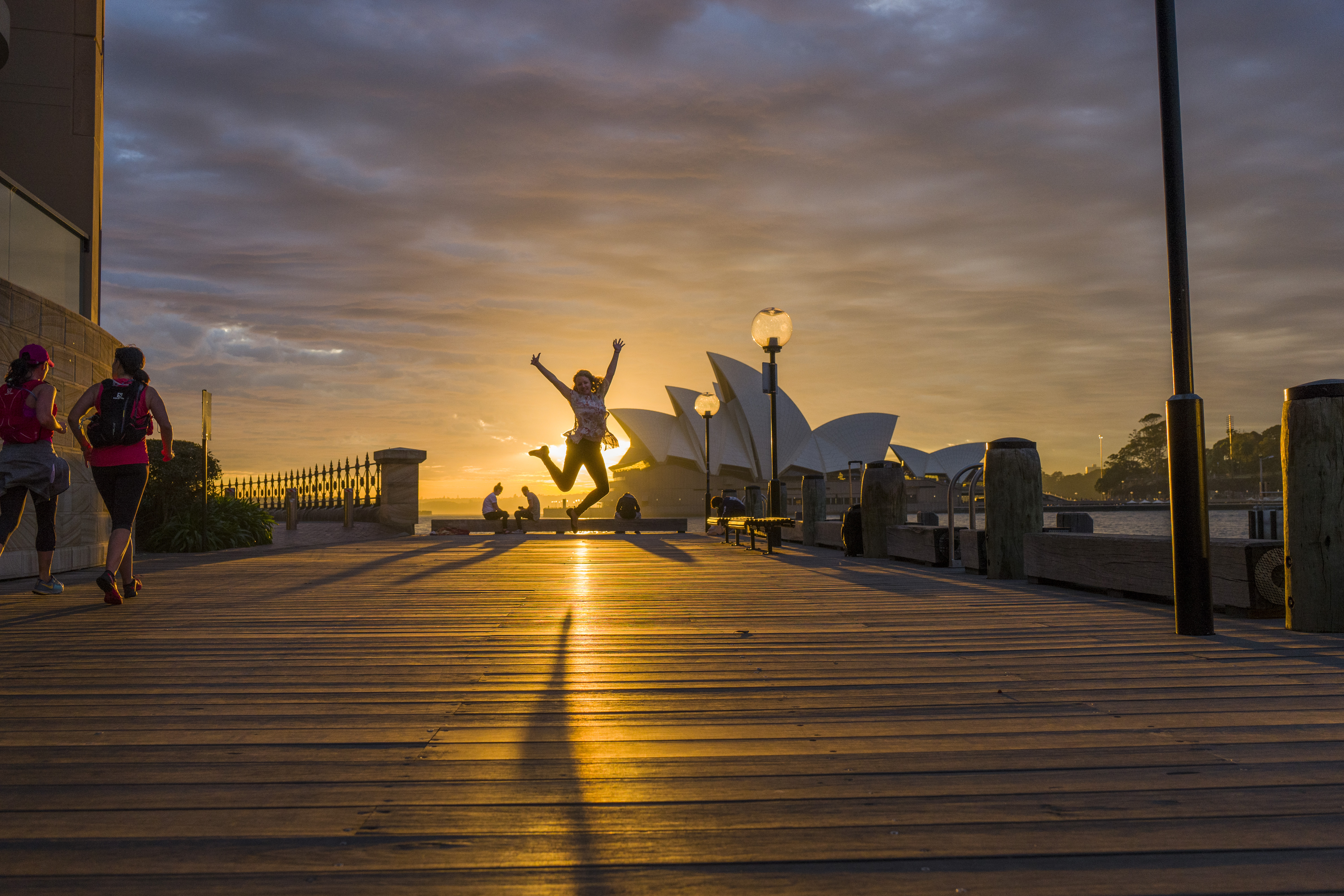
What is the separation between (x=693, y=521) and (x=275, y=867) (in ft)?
159

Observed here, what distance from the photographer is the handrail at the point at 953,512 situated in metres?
7.47

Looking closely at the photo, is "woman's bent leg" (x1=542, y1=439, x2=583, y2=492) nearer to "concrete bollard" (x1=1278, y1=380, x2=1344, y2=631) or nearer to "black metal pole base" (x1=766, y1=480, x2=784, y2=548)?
"black metal pole base" (x1=766, y1=480, x2=784, y2=548)

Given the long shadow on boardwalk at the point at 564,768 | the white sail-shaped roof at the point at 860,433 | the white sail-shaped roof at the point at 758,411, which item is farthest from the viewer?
the white sail-shaped roof at the point at 860,433

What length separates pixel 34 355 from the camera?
235 inches

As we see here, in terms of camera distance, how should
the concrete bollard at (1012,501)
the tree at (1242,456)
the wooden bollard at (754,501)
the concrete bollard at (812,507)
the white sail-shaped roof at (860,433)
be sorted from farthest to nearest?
the tree at (1242,456) → the white sail-shaped roof at (860,433) → the wooden bollard at (754,501) → the concrete bollard at (812,507) → the concrete bollard at (1012,501)

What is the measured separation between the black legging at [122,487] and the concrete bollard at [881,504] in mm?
7022

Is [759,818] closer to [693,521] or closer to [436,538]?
[436,538]

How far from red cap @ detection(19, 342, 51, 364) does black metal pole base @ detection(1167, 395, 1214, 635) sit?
6.80 m

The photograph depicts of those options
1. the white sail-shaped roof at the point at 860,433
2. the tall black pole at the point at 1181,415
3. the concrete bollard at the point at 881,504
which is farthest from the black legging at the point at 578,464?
the white sail-shaped roof at the point at 860,433

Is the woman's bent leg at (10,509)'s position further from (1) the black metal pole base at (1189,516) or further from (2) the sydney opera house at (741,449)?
(2) the sydney opera house at (741,449)

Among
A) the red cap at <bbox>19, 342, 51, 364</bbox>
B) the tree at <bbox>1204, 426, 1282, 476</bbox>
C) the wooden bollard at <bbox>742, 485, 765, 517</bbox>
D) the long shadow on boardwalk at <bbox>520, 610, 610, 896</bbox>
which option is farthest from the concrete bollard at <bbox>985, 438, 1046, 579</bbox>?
the tree at <bbox>1204, 426, 1282, 476</bbox>

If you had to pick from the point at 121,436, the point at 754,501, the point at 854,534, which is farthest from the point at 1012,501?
the point at 754,501

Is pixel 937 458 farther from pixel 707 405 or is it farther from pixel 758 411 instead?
pixel 707 405

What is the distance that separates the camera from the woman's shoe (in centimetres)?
566
